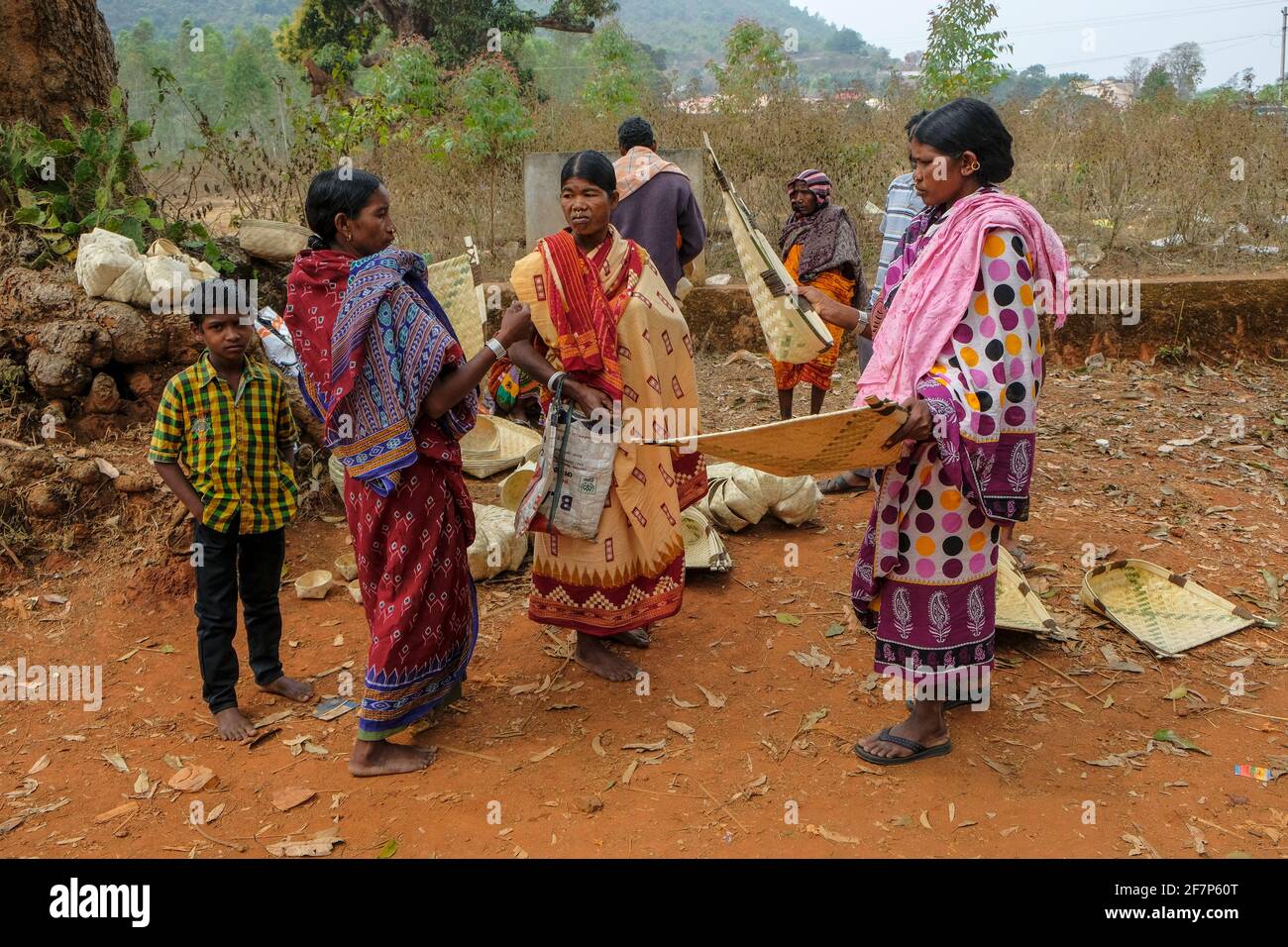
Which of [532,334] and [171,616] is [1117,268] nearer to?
[532,334]

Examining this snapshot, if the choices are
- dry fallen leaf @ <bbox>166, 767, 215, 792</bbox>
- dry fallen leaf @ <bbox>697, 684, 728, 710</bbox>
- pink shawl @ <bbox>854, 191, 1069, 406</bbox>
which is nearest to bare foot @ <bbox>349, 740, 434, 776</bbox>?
dry fallen leaf @ <bbox>166, 767, 215, 792</bbox>

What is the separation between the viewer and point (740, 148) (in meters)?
10.8

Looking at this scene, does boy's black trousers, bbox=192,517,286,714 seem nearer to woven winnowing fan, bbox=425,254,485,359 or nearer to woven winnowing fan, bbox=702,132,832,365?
woven winnowing fan, bbox=702,132,832,365

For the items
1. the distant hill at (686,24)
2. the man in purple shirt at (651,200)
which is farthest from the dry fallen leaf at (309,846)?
the distant hill at (686,24)

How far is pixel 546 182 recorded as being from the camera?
343 inches

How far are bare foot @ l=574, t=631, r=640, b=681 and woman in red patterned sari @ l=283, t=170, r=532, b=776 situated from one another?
75 centimetres

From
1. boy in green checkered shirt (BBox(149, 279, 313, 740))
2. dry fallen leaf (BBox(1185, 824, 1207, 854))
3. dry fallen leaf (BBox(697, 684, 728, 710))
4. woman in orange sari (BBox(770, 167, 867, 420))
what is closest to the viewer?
dry fallen leaf (BBox(1185, 824, 1207, 854))

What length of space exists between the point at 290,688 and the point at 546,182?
6024 millimetres

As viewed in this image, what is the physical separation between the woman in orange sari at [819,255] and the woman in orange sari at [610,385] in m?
2.80

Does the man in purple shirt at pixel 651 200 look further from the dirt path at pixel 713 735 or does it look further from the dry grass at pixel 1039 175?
the dry grass at pixel 1039 175

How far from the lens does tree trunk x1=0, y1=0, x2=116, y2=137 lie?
5906mm

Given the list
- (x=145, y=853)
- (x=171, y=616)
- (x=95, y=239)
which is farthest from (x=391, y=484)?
(x=95, y=239)

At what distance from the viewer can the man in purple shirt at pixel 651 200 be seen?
5527mm

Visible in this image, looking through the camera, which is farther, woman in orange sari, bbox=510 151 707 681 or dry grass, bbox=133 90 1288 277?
dry grass, bbox=133 90 1288 277
